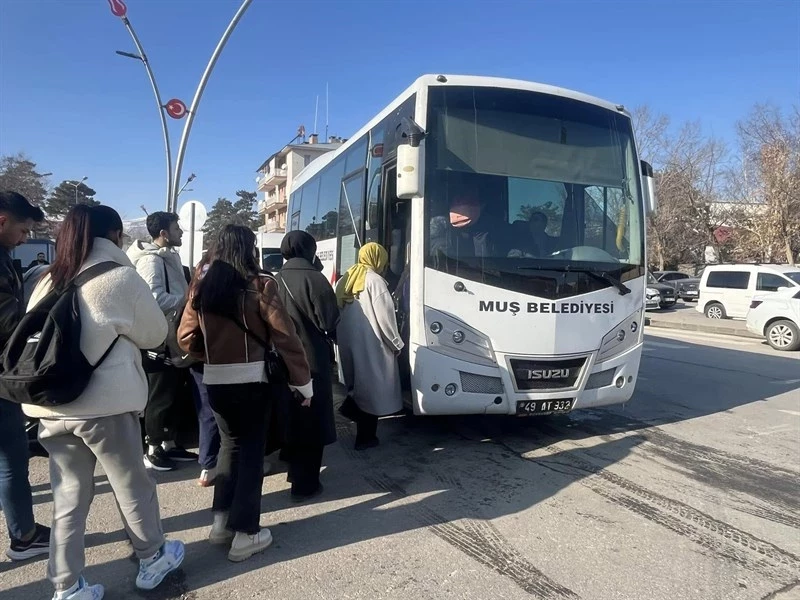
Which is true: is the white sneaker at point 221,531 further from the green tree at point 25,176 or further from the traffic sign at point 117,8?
the green tree at point 25,176

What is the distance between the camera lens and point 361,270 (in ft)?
16.8

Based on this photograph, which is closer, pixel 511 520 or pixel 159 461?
pixel 511 520

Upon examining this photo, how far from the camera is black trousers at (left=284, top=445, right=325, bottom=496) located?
4289 mm

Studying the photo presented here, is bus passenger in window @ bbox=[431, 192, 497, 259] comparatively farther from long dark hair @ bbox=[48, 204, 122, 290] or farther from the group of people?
long dark hair @ bbox=[48, 204, 122, 290]

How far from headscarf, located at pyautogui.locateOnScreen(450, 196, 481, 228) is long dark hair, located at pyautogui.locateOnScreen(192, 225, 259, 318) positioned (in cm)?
217

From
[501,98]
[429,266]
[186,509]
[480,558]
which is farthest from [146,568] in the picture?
[501,98]

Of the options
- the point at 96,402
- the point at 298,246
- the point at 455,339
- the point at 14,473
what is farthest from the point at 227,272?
the point at 455,339

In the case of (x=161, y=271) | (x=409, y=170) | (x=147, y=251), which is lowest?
(x=161, y=271)

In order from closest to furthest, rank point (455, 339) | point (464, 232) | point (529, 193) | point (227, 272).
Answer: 1. point (227, 272)
2. point (455, 339)
3. point (464, 232)
4. point (529, 193)

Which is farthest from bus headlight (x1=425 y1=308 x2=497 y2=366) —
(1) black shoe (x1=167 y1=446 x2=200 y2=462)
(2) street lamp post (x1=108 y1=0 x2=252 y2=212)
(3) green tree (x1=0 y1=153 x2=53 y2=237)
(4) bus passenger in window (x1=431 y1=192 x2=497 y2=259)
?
(3) green tree (x1=0 y1=153 x2=53 y2=237)

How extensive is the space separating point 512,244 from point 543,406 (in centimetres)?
155

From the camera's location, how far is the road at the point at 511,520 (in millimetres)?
3186

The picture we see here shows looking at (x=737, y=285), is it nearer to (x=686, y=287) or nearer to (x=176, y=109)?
(x=686, y=287)

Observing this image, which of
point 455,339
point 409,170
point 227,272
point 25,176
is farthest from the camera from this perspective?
point 25,176
